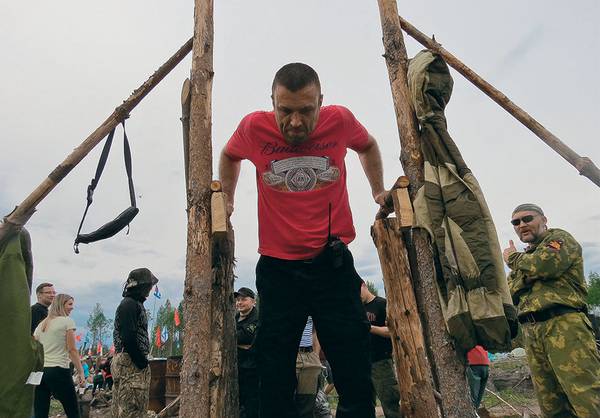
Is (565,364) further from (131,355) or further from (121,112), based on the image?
(131,355)

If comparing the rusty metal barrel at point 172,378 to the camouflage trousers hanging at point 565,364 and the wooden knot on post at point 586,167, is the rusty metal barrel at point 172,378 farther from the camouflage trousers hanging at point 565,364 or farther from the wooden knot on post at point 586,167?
the wooden knot on post at point 586,167

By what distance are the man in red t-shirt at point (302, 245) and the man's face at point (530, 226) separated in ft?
9.68

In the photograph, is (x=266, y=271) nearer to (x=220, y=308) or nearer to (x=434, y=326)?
(x=220, y=308)

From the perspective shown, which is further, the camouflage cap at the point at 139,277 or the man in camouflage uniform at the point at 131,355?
the camouflage cap at the point at 139,277

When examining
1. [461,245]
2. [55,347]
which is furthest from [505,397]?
[461,245]

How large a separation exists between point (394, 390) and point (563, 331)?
2.26 meters

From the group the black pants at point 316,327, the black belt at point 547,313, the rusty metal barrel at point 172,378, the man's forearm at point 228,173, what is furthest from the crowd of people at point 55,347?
the black belt at point 547,313

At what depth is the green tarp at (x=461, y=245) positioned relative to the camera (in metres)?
2.67

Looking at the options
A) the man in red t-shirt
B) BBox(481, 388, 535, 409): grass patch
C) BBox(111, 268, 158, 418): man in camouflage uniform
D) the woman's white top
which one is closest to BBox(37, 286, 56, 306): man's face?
the woman's white top

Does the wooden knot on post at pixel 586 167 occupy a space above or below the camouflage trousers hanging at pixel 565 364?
above

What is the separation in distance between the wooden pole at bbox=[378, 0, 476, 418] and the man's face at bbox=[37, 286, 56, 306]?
573 centimetres

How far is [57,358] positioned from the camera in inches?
237

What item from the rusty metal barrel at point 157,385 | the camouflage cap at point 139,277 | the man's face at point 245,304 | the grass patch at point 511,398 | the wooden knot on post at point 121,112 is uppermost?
the wooden knot on post at point 121,112

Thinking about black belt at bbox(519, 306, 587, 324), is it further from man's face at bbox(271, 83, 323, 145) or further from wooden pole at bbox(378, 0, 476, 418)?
man's face at bbox(271, 83, 323, 145)
